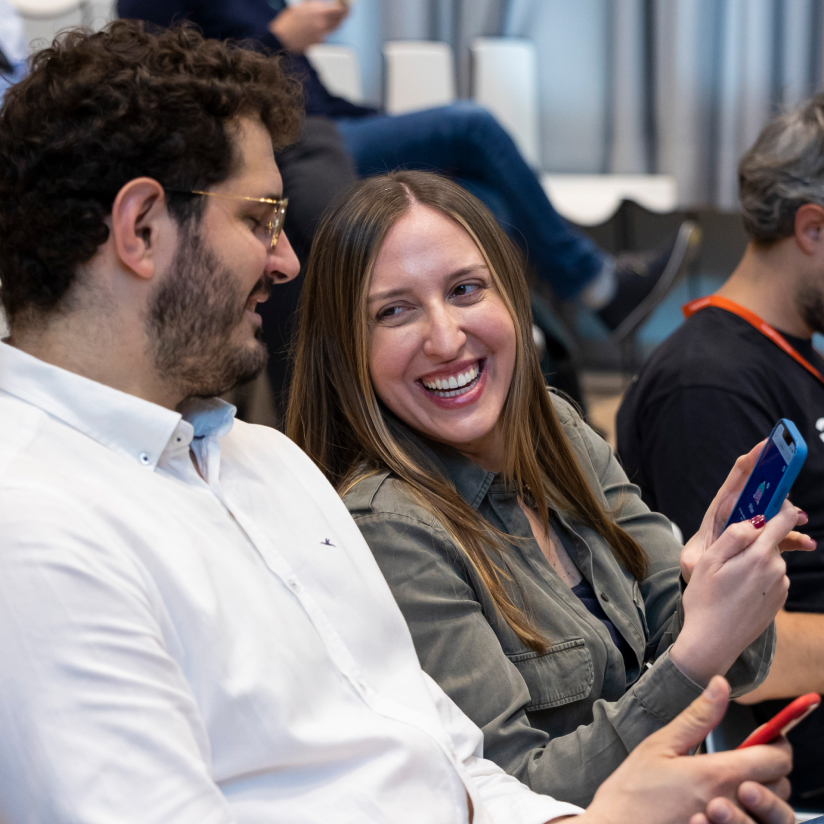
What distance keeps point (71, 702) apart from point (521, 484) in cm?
73

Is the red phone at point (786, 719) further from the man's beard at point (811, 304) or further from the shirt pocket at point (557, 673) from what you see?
the man's beard at point (811, 304)

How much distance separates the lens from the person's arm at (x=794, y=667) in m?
1.37

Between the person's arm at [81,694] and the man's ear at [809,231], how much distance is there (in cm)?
135

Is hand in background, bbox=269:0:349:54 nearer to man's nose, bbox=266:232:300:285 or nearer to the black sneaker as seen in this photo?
the black sneaker

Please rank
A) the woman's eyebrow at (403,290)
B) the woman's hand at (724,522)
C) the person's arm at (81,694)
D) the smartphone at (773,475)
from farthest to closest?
the woman's eyebrow at (403,290), the woman's hand at (724,522), the smartphone at (773,475), the person's arm at (81,694)

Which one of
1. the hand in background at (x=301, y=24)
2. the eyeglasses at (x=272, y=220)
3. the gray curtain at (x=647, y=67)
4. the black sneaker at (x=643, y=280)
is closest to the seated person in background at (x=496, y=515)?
the eyeglasses at (x=272, y=220)

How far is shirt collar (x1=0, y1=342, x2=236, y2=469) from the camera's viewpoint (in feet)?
2.72

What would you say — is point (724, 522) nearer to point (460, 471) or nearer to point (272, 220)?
point (460, 471)

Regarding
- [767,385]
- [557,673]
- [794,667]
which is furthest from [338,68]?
[557,673]

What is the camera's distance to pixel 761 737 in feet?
2.95

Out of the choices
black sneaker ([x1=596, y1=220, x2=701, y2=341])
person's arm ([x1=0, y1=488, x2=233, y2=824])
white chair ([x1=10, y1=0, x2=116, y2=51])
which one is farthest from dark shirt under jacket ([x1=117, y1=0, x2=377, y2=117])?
person's arm ([x1=0, y1=488, x2=233, y2=824])

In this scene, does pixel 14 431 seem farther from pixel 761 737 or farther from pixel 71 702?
pixel 761 737

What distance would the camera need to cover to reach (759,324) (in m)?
1.61

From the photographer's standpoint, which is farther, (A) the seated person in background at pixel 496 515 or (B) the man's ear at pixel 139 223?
(A) the seated person in background at pixel 496 515
